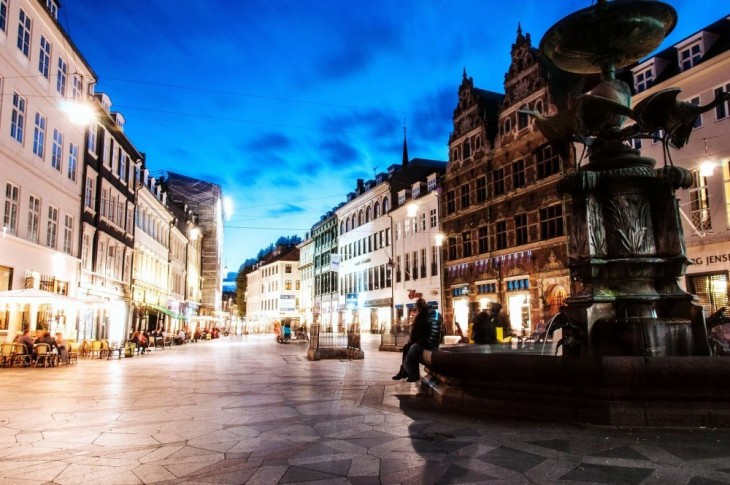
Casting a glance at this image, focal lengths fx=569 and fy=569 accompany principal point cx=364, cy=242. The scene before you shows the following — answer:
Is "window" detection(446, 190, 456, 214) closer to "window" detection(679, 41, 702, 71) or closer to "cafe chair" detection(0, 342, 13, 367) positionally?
"window" detection(679, 41, 702, 71)

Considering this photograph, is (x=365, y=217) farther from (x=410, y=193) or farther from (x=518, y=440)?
(x=518, y=440)

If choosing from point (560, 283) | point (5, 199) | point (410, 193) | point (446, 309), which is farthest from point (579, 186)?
point (410, 193)

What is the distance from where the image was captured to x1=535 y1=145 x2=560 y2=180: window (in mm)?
33491

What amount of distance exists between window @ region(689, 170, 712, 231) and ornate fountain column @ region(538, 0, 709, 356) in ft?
59.1

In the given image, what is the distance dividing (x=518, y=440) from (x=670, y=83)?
25.1 m

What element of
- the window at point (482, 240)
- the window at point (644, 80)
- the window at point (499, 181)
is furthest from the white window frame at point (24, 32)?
the window at point (482, 240)

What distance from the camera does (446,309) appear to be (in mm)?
43781

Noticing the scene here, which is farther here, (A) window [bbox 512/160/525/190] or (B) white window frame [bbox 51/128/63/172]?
(A) window [bbox 512/160/525/190]

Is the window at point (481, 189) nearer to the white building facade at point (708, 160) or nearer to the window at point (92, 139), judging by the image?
the white building facade at point (708, 160)

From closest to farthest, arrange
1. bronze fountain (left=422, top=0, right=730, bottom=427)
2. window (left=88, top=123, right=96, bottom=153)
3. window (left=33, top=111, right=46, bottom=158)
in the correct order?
bronze fountain (left=422, top=0, right=730, bottom=427)
window (left=33, top=111, right=46, bottom=158)
window (left=88, top=123, right=96, bottom=153)

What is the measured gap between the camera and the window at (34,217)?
22844 millimetres

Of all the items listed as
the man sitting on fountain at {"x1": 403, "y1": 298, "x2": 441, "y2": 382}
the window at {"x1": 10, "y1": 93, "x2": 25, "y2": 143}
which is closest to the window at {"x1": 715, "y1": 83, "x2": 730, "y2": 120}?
the man sitting on fountain at {"x1": 403, "y1": 298, "x2": 441, "y2": 382}

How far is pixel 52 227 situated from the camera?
25.3 metres

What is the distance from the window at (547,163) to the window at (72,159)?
25.0 meters
